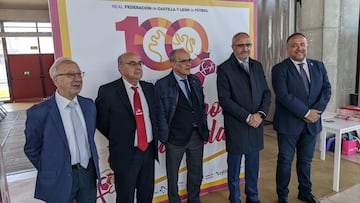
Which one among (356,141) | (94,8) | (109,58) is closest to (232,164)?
(109,58)

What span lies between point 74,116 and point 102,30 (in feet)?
2.71

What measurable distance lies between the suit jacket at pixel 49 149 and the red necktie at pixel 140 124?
516mm

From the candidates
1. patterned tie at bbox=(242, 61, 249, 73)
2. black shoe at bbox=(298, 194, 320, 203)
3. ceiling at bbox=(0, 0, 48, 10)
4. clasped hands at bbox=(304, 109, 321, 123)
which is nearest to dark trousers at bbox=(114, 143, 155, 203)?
patterned tie at bbox=(242, 61, 249, 73)

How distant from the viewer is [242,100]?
223cm

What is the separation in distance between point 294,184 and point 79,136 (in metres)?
2.34

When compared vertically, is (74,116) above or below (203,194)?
above

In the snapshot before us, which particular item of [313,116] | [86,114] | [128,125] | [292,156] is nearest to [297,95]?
[313,116]

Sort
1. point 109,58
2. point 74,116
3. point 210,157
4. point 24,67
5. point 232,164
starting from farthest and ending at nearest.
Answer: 1. point 24,67
2. point 210,157
3. point 232,164
4. point 109,58
5. point 74,116

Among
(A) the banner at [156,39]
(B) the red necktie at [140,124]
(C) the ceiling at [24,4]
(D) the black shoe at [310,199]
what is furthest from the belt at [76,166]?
(C) the ceiling at [24,4]

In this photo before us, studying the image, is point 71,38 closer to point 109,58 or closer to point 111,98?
point 109,58

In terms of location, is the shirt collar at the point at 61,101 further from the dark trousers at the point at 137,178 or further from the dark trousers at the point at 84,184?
the dark trousers at the point at 137,178

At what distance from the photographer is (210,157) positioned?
279 cm

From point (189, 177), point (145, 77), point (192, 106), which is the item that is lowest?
point (189, 177)

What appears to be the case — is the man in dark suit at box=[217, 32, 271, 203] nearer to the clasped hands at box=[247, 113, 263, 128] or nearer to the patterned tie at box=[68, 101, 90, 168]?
the clasped hands at box=[247, 113, 263, 128]
